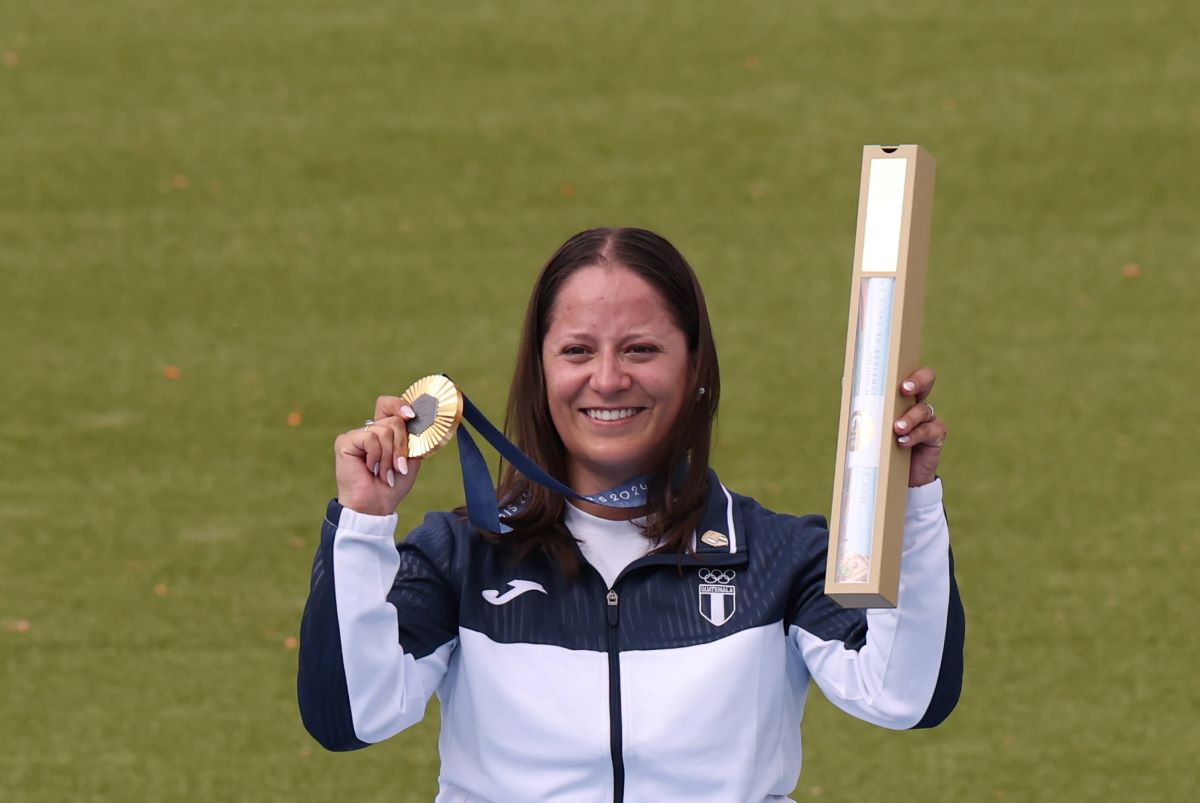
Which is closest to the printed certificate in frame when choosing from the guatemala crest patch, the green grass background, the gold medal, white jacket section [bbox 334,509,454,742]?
the guatemala crest patch

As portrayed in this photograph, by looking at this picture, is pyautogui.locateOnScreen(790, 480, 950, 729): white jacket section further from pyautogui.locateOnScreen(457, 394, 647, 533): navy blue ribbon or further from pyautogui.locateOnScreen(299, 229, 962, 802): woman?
pyautogui.locateOnScreen(457, 394, 647, 533): navy blue ribbon

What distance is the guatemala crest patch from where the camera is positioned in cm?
355

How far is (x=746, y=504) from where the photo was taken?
376 cm

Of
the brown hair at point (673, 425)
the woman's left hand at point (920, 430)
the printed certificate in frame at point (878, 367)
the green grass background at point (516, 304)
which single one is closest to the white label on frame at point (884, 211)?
the printed certificate in frame at point (878, 367)

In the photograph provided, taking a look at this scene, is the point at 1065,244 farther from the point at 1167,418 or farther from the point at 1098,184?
the point at 1167,418

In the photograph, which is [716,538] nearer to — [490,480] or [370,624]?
[490,480]

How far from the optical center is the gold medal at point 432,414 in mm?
3359

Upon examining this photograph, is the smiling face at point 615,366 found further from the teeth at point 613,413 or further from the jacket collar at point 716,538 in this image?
the jacket collar at point 716,538

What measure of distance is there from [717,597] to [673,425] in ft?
0.97

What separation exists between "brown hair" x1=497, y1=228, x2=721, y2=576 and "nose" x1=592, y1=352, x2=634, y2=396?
13 centimetres

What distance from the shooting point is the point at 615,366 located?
→ 3574mm

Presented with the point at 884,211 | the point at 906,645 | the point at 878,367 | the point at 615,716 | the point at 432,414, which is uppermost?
the point at 884,211

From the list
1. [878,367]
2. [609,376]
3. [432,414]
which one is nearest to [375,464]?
[432,414]

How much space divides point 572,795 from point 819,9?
760cm
